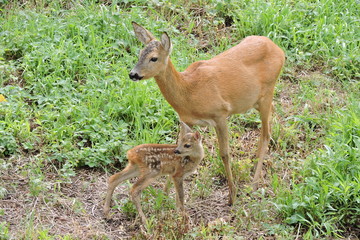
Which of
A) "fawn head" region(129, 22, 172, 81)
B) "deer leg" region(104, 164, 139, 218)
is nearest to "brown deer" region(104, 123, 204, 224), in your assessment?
"deer leg" region(104, 164, 139, 218)

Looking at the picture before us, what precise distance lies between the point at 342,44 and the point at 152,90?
2.78m

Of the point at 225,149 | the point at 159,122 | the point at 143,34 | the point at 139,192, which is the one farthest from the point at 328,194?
the point at 143,34

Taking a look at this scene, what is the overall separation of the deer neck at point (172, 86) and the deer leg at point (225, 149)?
0.46 meters

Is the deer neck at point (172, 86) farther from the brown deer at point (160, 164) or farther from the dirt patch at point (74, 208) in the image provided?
the dirt patch at point (74, 208)

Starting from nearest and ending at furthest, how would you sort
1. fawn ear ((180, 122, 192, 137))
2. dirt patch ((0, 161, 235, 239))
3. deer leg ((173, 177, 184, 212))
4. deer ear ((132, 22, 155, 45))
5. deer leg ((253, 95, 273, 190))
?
dirt patch ((0, 161, 235, 239)) → deer leg ((173, 177, 184, 212)) → fawn ear ((180, 122, 192, 137)) → deer ear ((132, 22, 155, 45)) → deer leg ((253, 95, 273, 190))

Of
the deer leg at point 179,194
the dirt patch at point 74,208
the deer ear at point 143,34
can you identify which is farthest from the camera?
the deer ear at point 143,34

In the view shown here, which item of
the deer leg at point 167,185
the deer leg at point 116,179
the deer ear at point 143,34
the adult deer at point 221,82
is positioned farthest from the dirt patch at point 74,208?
the deer ear at point 143,34

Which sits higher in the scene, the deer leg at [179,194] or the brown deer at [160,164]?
the brown deer at [160,164]

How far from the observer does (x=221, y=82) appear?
6.93 metres

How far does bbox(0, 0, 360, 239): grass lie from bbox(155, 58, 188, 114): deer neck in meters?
0.89

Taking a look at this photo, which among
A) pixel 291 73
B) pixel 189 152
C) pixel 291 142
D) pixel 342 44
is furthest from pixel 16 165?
pixel 342 44

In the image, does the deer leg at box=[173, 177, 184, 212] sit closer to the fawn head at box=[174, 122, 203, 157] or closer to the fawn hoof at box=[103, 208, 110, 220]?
the fawn head at box=[174, 122, 203, 157]

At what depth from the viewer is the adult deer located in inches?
259

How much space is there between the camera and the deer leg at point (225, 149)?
22.4ft
